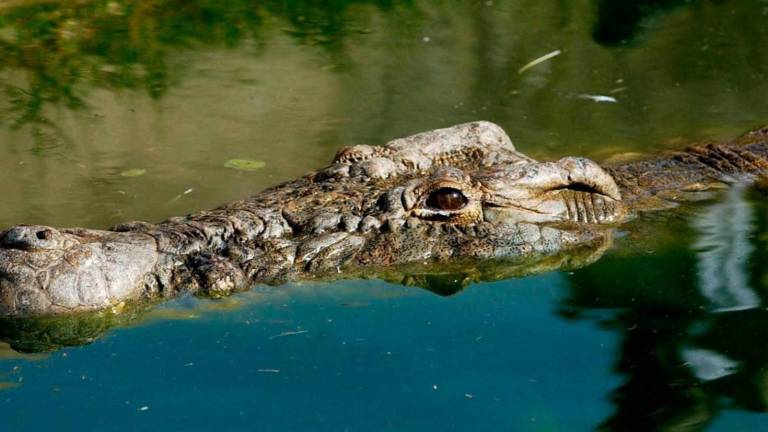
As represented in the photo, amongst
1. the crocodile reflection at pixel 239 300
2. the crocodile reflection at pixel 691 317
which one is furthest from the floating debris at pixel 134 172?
the crocodile reflection at pixel 691 317

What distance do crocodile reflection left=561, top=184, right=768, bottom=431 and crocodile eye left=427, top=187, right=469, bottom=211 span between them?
0.70m

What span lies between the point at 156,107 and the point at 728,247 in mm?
5236

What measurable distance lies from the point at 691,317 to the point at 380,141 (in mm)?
3944

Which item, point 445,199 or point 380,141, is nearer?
point 445,199

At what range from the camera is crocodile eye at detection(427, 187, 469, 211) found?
5.99 metres

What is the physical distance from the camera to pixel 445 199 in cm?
599

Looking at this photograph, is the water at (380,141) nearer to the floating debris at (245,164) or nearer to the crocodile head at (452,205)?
the floating debris at (245,164)

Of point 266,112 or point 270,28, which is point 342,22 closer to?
point 270,28

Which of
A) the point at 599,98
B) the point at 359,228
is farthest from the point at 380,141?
the point at 359,228

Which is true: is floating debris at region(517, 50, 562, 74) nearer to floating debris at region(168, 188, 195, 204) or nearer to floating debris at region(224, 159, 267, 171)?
floating debris at region(224, 159, 267, 171)

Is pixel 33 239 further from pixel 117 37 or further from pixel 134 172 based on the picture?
pixel 117 37

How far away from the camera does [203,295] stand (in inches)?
213

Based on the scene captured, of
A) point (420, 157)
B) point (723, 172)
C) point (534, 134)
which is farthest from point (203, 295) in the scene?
point (534, 134)

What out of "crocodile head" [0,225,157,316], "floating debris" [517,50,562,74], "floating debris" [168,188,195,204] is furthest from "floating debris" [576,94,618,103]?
"crocodile head" [0,225,157,316]
